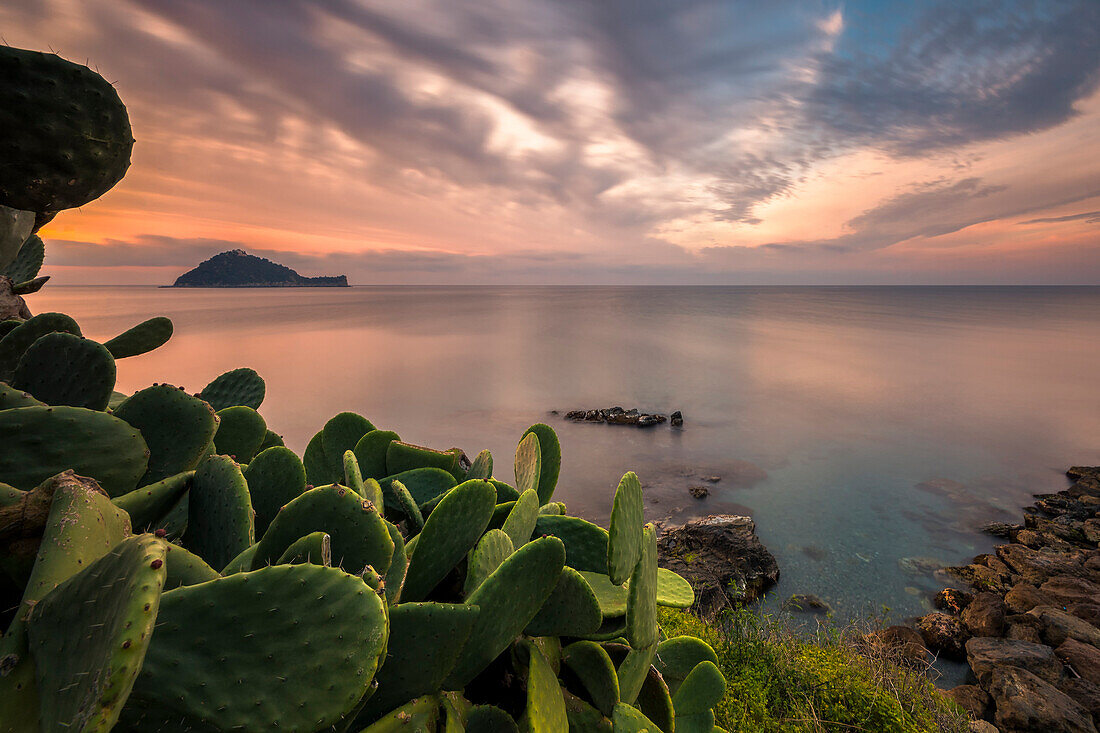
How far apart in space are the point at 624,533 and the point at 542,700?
1.25 feet

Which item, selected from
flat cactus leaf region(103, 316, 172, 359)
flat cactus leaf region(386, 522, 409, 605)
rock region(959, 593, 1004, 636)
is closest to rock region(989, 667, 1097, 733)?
rock region(959, 593, 1004, 636)

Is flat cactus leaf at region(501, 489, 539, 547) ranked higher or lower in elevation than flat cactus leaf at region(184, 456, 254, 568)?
lower

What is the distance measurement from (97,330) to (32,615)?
6147 centimetres

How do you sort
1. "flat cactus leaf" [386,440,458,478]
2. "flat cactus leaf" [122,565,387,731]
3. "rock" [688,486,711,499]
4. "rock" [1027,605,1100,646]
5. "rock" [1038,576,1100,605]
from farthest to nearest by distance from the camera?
1. "rock" [688,486,711,499]
2. "rock" [1038,576,1100,605]
3. "rock" [1027,605,1100,646]
4. "flat cactus leaf" [386,440,458,478]
5. "flat cactus leaf" [122,565,387,731]

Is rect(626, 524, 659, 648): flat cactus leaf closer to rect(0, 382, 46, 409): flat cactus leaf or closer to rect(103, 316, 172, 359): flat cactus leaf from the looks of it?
rect(0, 382, 46, 409): flat cactus leaf

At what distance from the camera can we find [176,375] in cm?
3006

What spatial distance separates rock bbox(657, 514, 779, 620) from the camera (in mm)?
9023

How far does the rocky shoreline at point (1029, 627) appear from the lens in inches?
255

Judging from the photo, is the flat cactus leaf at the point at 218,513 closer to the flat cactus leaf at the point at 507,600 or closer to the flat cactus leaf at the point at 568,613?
the flat cactus leaf at the point at 507,600

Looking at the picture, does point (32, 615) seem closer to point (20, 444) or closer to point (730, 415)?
point (20, 444)

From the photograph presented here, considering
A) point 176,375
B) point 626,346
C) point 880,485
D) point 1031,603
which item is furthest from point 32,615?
point 626,346

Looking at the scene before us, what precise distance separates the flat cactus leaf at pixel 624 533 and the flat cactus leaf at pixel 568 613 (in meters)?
0.08

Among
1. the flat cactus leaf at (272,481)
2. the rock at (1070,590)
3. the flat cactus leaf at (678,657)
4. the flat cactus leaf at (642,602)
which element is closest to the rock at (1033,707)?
the rock at (1070,590)

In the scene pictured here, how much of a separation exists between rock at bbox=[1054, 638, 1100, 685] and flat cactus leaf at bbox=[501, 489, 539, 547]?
34.5 feet
